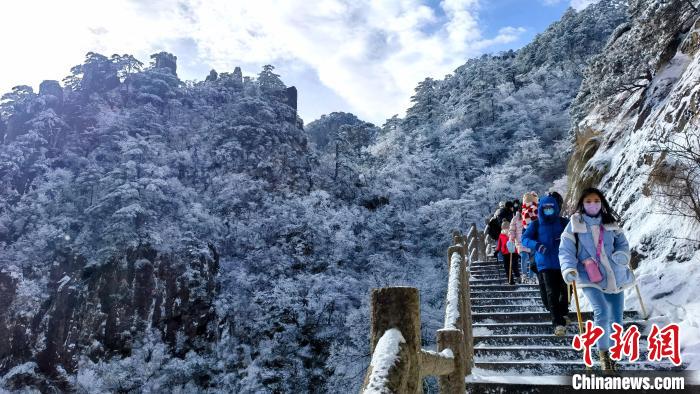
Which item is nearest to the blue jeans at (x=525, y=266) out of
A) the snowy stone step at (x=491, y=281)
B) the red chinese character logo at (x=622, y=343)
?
the snowy stone step at (x=491, y=281)

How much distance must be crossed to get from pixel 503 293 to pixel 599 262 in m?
3.73

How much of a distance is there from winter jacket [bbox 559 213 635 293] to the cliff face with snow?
1.07 m

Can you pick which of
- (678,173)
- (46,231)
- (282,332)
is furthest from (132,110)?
(678,173)

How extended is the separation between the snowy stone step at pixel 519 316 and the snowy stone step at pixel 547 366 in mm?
999

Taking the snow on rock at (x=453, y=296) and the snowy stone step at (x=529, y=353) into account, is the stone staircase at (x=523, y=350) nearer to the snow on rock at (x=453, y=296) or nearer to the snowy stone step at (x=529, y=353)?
the snowy stone step at (x=529, y=353)

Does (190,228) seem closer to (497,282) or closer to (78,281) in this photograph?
(78,281)

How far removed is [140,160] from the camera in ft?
98.2

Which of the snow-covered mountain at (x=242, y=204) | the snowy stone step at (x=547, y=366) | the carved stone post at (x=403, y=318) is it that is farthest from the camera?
the snow-covered mountain at (x=242, y=204)

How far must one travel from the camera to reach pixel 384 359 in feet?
5.53

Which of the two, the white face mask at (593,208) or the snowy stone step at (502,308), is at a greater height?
the white face mask at (593,208)

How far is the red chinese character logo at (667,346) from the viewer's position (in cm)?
366

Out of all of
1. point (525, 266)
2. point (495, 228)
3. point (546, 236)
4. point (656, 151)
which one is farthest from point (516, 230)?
point (546, 236)

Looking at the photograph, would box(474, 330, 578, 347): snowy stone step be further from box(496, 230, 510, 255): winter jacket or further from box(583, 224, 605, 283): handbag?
box(496, 230, 510, 255): winter jacket

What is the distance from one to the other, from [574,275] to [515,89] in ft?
145
